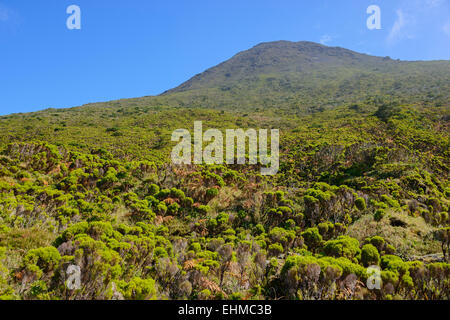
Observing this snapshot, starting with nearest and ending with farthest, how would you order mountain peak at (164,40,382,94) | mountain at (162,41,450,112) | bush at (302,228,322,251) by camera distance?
bush at (302,228,322,251) → mountain at (162,41,450,112) → mountain peak at (164,40,382,94)

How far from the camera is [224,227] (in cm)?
761

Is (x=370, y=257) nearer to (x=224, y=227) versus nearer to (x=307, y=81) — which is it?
(x=224, y=227)

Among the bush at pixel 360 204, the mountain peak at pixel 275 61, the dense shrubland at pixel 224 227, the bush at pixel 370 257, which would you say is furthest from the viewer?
the mountain peak at pixel 275 61

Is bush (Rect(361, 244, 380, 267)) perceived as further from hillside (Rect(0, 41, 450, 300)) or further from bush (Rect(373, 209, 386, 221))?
bush (Rect(373, 209, 386, 221))

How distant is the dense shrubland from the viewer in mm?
4309

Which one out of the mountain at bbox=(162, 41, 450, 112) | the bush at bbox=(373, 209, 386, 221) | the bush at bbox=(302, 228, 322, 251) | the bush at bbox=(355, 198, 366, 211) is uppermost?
the mountain at bbox=(162, 41, 450, 112)

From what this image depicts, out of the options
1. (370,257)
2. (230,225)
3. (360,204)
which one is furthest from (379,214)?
(230,225)

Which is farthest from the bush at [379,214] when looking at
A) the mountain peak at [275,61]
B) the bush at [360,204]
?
the mountain peak at [275,61]

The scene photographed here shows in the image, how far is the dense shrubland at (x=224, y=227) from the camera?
14.1ft

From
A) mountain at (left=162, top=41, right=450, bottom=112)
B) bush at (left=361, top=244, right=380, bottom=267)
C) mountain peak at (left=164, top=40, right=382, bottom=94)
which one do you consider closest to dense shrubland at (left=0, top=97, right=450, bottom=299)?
bush at (left=361, top=244, right=380, bottom=267)

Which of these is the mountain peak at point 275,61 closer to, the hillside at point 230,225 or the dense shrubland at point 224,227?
the hillside at point 230,225

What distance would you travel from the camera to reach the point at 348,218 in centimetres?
806

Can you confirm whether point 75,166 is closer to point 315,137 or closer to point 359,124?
point 315,137
